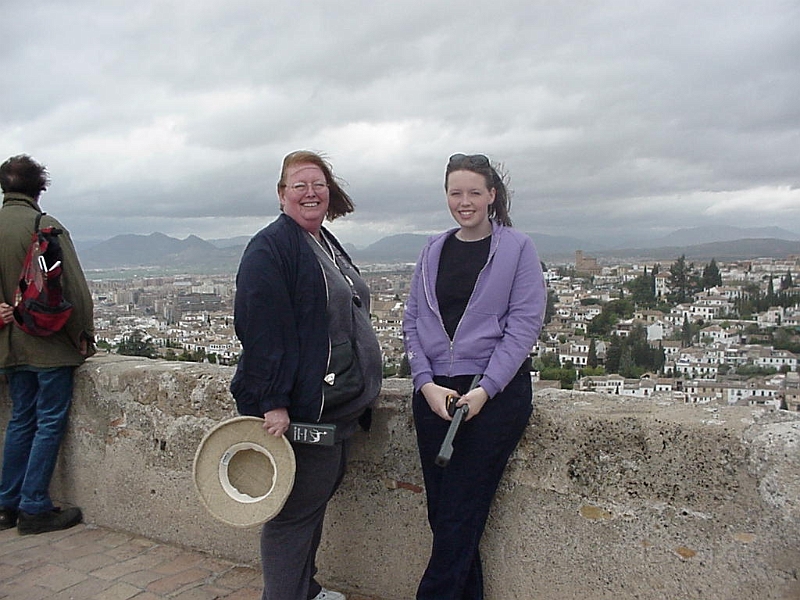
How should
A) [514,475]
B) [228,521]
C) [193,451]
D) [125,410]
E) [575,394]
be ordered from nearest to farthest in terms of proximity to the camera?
[228,521] < [514,475] < [575,394] < [193,451] < [125,410]

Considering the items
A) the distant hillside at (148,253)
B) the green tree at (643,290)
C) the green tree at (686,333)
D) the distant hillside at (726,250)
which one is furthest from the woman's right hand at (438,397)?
the distant hillside at (726,250)

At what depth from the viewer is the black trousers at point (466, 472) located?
2.12 meters

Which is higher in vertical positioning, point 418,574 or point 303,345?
point 303,345

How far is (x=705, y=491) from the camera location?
1956 millimetres

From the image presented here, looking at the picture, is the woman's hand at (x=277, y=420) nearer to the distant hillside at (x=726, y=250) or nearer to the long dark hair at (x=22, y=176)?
the long dark hair at (x=22, y=176)


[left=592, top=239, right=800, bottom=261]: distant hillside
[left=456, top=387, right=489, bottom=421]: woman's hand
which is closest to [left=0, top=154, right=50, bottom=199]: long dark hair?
[left=456, top=387, right=489, bottom=421]: woman's hand

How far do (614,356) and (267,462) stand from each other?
628 cm

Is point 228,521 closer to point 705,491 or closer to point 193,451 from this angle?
point 193,451

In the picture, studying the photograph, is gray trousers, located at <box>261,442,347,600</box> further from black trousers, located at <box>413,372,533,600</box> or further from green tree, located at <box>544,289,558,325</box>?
green tree, located at <box>544,289,558,325</box>

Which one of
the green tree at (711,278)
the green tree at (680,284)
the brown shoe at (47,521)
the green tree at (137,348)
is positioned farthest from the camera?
the green tree at (711,278)

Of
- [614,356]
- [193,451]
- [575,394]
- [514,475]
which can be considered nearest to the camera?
[514,475]

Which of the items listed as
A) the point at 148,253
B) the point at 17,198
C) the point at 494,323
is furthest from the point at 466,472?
the point at 148,253

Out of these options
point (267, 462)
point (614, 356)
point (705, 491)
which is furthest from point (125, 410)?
point (614, 356)

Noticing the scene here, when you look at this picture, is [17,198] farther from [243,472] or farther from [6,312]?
[243,472]
